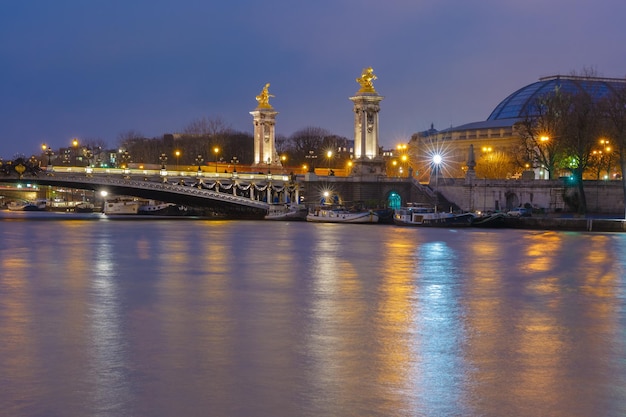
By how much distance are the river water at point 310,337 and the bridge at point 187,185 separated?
95.2 ft

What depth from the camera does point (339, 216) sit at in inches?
2343

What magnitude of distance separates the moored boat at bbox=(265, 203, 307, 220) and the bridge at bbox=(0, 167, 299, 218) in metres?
0.67

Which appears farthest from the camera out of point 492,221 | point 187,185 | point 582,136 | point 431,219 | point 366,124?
point 366,124

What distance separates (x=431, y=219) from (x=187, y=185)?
768 inches

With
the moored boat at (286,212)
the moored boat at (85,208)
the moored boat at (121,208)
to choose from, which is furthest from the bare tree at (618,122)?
the moored boat at (85,208)

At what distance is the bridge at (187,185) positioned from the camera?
188ft

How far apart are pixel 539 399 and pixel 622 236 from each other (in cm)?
3497

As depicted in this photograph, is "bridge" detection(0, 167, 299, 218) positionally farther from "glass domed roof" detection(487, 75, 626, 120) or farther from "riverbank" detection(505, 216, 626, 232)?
A: "glass domed roof" detection(487, 75, 626, 120)

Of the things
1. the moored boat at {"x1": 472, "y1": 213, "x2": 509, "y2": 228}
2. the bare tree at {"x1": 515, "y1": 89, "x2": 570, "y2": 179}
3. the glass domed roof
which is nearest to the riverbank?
the moored boat at {"x1": 472, "y1": 213, "x2": 509, "y2": 228}

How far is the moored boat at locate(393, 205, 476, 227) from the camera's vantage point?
→ 53.2 meters

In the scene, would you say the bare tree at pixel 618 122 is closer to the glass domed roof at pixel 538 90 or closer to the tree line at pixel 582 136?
the tree line at pixel 582 136

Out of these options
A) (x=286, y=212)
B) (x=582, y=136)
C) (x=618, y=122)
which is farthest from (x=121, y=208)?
(x=618, y=122)

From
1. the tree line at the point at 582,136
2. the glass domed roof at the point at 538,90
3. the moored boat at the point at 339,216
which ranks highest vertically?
the glass domed roof at the point at 538,90

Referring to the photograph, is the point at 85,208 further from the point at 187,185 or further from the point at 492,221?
the point at 492,221
